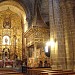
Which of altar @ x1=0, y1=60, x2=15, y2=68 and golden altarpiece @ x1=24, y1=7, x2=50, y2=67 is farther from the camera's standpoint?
altar @ x1=0, y1=60, x2=15, y2=68

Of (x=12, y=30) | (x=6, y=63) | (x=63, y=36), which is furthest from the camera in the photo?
(x=12, y=30)

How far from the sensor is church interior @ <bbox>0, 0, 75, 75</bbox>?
14008mm

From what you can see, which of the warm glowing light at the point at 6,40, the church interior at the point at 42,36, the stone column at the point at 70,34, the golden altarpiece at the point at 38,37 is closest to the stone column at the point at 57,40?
the church interior at the point at 42,36

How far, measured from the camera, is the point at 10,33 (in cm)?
3506

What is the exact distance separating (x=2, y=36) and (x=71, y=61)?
903 inches

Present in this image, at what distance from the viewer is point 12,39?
3472cm

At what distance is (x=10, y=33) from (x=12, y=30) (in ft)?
2.24

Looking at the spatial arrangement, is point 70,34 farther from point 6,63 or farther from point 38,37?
point 6,63

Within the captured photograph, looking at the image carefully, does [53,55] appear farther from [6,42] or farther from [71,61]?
[6,42]

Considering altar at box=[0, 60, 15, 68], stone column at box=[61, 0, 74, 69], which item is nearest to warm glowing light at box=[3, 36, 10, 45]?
altar at box=[0, 60, 15, 68]

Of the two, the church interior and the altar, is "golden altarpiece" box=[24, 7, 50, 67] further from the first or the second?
the altar

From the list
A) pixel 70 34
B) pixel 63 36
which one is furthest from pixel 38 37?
pixel 70 34

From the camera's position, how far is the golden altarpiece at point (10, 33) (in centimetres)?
3375

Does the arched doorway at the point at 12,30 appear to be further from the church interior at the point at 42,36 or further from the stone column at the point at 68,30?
the stone column at the point at 68,30
